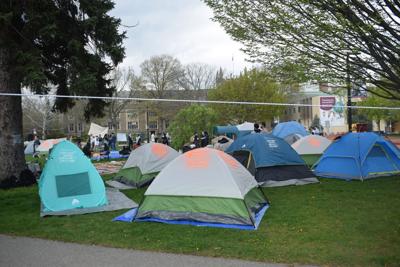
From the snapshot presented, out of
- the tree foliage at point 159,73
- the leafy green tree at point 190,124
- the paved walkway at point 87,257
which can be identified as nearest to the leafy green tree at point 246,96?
the leafy green tree at point 190,124

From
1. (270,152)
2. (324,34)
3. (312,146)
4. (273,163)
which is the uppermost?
(324,34)

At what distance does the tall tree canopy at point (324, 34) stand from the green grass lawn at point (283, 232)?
120 inches

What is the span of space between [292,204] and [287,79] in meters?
3.57

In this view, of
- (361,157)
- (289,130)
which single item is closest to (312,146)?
(361,157)

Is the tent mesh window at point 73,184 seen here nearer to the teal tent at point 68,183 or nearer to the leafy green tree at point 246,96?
the teal tent at point 68,183

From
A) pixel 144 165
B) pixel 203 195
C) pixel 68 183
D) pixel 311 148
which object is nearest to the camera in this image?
pixel 203 195

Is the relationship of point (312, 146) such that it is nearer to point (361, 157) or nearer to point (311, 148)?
point (311, 148)

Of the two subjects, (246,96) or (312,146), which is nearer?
(312,146)

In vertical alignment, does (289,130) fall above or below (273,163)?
above

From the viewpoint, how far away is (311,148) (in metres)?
16.2

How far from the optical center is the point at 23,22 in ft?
40.9

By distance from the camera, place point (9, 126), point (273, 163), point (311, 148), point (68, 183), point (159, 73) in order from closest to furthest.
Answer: point (68, 183) < point (273, 163) < point (9, 126) < point (311, 148) < point (159, 73)

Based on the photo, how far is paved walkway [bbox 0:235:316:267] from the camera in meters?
5.60

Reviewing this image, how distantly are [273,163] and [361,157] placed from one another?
108 inches
